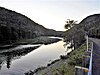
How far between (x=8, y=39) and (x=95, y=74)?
75098 mm

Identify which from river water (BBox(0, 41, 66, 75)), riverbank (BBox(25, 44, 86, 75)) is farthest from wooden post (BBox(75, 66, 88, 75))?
river water (BBox(0, 41, 66, 75))

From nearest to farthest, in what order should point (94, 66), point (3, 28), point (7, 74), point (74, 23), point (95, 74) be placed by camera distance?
point (95, 74) < point (94, 66) < point (7, 74) < point (74, 23) < point (3, 28)

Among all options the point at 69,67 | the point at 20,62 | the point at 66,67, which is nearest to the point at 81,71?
the point at 69,67

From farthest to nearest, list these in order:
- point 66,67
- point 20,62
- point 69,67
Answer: point 20,62
point 66,67
point 69,67

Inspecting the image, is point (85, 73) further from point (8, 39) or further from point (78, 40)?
point (8, 39)

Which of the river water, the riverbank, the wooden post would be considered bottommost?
the river water

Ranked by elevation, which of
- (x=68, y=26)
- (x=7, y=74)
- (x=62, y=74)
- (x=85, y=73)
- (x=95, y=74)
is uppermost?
(x=68, y=26)

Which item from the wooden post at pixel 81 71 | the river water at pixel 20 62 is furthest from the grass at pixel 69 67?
the river water at pixel 20 62

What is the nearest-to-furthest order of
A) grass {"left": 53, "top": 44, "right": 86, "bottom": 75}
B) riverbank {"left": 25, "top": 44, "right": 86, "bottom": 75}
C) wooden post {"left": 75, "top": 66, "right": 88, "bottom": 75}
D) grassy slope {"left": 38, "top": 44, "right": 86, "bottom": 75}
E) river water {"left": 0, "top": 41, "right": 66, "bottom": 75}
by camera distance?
wooden post {"left": 75, "top": 66, "right": 88, "bottom": 75}, grass {"left": 53, "top": 44, "right": 86, "bottom": 75}, grassy slope {"left": 38, "top": 44, "right": 86, "bottom": 75}, riverbank {"left": 25, "top": 44, "right": 86, "bottom": 75}, river water {"left": 0, "top": 41, "right": 66, "bottom": 75}

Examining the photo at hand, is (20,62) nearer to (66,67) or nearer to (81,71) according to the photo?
(66,67)

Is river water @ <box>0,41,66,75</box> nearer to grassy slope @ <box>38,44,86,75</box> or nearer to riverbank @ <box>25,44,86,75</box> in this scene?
riverbank @ <box>25,44,86,75</box>

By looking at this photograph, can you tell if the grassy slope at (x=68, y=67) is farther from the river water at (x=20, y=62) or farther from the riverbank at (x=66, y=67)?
the river water at (x=20, y=62)

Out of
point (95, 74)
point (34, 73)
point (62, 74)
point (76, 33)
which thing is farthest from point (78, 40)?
point (95, 74)

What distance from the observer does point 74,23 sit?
52938 millimetres
